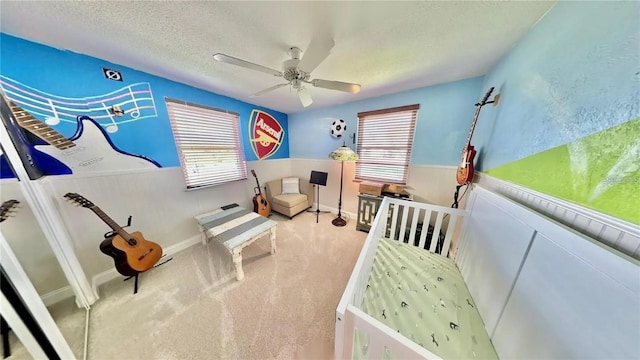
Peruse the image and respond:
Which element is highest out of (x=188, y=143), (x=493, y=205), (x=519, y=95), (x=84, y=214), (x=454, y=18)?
(x=454, y=18)

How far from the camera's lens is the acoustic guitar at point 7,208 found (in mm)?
1052

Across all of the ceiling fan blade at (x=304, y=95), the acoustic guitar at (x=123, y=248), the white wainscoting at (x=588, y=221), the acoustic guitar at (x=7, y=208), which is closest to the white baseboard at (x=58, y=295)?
the acoustic guitar at (x=123, y=248)

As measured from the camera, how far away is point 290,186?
3.39 meters

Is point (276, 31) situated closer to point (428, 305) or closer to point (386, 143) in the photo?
point (386, 143)

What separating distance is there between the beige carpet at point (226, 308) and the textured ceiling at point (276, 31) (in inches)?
88.4

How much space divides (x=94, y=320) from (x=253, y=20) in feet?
8.87

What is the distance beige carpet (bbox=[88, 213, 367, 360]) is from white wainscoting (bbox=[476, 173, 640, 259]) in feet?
4.96

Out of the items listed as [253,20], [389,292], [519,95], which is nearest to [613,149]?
[519,95]

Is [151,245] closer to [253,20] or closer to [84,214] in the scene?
[84,214]

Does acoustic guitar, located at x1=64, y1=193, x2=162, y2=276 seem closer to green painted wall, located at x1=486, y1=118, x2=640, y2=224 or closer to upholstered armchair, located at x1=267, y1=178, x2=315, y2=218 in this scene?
upholstered armchair, located at x1=267, y1=178, x2=315, y2=218

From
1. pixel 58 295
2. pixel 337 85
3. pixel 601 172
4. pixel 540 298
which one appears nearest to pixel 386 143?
pixel 337 85

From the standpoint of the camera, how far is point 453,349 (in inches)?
34.6

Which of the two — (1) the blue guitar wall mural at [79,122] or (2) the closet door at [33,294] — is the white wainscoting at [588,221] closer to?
(2) the closet door at [33,294]

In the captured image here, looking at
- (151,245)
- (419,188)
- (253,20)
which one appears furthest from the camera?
(419,188)
